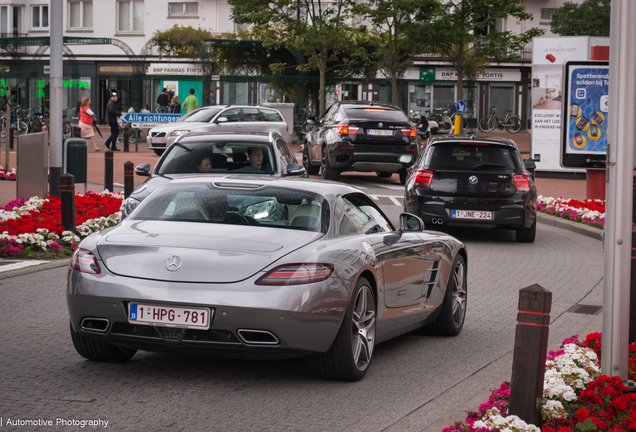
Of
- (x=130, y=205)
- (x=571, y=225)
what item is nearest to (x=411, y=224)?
(x=130, y=205)

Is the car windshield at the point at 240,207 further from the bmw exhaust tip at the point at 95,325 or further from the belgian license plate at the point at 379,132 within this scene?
the belgian license plate at the point at 379,132

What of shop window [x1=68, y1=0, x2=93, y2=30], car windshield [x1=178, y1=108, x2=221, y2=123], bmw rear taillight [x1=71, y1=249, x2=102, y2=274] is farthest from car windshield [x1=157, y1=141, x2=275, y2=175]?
shop window [x1=68, y1=0, x2=93, y2=30]

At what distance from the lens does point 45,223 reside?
12.4 meters

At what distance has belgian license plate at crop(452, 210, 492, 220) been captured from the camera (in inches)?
550

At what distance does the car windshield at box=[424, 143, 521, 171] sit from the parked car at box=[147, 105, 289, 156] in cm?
1426

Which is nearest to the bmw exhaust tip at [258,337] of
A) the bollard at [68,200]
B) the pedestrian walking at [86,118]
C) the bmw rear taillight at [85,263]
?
the bmw rear taillight at [85,263]

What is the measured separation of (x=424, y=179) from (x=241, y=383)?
8.63m

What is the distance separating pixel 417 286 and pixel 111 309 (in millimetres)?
2387

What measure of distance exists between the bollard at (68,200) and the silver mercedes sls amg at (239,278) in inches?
227

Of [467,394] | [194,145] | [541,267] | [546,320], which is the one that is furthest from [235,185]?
[541,267]

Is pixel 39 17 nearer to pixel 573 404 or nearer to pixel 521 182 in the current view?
pixel 521 182

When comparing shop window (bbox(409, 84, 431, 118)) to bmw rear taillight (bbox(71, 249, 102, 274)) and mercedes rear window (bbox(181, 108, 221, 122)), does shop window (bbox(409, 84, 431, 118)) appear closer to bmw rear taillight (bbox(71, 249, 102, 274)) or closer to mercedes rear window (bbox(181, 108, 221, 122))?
mercedes rear window (bbox(181, 108, 221, 122))

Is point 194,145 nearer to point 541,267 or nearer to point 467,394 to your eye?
point 541,267

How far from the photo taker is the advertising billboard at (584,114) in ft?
60.8
